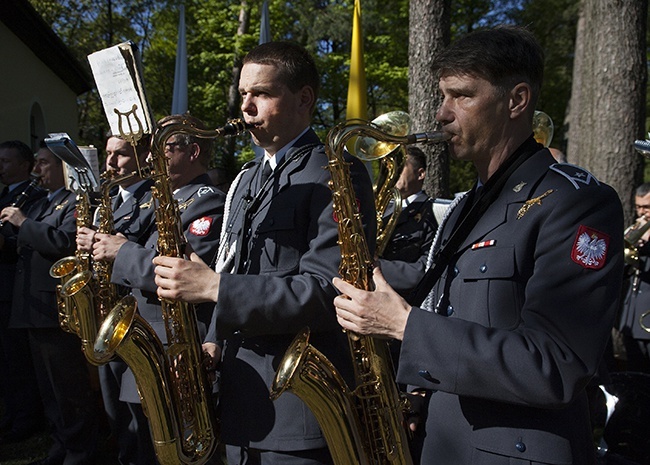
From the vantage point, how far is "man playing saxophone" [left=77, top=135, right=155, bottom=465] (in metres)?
4.34

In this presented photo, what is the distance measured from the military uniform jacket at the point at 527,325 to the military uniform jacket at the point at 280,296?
0.67 meters

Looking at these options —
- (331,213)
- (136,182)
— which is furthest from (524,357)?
(136,182)

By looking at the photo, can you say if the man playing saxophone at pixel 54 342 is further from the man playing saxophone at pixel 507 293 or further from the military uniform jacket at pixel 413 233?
the man playing saxophone at pixel 507 293

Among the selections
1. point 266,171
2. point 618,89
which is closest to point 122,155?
point 266,171

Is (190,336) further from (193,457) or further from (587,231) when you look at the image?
(587,231)

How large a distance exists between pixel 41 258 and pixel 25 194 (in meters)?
1.02

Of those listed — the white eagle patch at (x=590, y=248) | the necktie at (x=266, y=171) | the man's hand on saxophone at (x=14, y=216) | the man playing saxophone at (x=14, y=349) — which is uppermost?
the necktie at (x=266, y=171)

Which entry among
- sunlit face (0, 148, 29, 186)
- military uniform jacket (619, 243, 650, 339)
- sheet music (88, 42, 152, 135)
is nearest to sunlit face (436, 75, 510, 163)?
sheet music (88, 42, 152, 135)

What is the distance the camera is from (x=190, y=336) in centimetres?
310

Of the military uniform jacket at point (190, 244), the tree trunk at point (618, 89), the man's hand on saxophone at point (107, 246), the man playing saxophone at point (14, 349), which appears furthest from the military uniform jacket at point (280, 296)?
the tree trunk at point (618, 89)

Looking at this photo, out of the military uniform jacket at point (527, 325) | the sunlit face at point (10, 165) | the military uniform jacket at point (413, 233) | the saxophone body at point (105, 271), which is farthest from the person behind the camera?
the sunlit face at point (10, 165)

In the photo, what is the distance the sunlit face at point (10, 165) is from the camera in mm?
6746

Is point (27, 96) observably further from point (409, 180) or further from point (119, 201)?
point (409, 180)

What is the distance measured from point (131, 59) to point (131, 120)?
0.29 m
